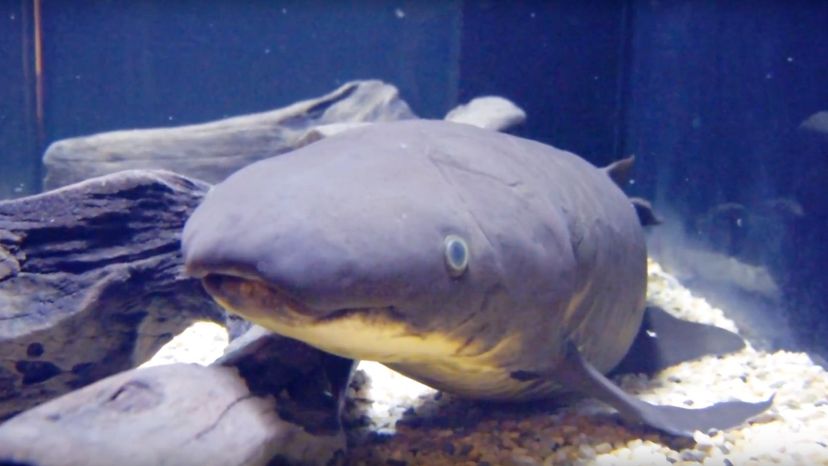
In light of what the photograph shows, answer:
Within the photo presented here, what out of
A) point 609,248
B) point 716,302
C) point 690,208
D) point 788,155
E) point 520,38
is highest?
point 520,38

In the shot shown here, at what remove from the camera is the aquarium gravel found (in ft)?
9.94

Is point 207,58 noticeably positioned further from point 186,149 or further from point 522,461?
point 522,461

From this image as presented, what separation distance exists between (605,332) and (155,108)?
9382 mm

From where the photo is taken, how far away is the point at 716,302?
6.02 meters

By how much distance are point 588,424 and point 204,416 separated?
6.17ft

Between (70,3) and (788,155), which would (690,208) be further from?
(70,3)

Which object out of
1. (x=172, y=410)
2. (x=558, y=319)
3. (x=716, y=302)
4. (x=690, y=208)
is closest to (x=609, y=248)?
(x=558, y=319)

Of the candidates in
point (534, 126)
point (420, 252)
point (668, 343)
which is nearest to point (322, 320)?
point (420, 252)

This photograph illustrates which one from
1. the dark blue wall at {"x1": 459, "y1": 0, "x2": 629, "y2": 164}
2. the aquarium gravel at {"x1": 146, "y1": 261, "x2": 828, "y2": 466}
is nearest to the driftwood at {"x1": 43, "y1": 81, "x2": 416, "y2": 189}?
the aquarium gravel at {"x1": 146, "y1": 261, "x2": 828, "y2": 466}

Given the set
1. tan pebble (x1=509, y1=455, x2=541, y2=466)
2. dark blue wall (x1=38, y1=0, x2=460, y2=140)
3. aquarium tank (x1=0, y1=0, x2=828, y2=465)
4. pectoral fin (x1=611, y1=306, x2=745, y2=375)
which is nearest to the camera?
tan pebble (x1=509, y1=455, x2=541, y2=466)

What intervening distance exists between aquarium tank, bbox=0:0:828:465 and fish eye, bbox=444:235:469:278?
20 millimetres

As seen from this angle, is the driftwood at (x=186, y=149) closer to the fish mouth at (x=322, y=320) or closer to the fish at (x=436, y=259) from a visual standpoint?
the fish at (x=436, y=259)

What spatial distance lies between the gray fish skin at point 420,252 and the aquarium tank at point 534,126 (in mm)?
220

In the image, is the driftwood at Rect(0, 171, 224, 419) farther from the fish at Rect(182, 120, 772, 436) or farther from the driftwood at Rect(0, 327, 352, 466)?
the fish at Rect(182, 120, 772, 436)
